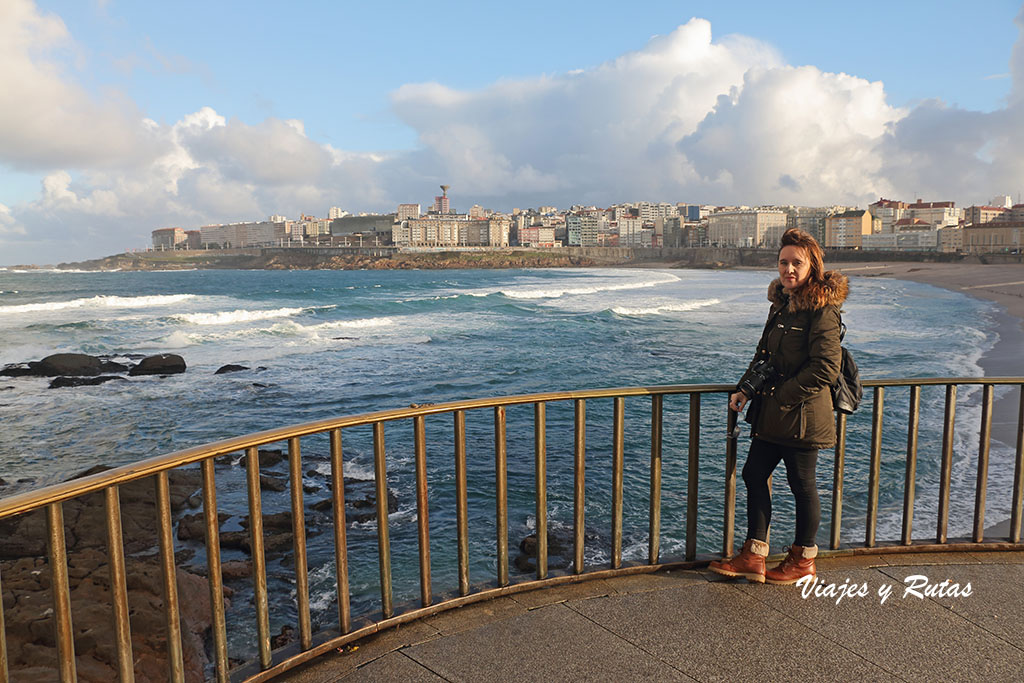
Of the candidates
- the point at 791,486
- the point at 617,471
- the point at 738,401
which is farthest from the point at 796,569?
the point at 617,471

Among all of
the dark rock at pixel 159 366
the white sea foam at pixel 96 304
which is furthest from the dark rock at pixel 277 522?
the white sea foam at pixel 96 304

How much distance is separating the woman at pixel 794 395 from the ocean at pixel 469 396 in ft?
5.34

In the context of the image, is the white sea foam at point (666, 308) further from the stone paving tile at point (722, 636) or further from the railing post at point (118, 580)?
the railing post at point (118, 580)

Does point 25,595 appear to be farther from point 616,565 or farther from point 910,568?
point 910,568

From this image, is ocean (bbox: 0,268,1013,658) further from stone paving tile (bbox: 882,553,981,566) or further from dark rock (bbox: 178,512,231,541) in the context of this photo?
stone paving tile (bbox: 882,553,981,566)

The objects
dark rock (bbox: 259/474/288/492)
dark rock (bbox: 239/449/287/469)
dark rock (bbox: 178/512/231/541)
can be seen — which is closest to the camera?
dark rock (bbox: 178/512/231/541)

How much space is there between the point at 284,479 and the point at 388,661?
8114mm

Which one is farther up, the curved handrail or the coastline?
the curved handrail

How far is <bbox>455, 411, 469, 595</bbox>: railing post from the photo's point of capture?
332 centimetres

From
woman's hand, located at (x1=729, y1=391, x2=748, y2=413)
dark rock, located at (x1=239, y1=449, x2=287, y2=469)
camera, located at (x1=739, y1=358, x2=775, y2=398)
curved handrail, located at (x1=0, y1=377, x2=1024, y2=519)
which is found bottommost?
dark rock, located at (x1=239, y1=449, x2=287, y2=469)

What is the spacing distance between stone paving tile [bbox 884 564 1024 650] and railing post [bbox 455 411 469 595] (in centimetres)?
215

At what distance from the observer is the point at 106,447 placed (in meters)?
13.2

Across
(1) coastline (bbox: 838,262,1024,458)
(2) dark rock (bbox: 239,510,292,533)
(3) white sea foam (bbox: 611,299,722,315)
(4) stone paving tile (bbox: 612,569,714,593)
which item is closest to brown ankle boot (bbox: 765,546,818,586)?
(4) stone paving tile (bbox: 612,569,714,593)

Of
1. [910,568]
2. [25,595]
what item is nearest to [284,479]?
[25,595]
